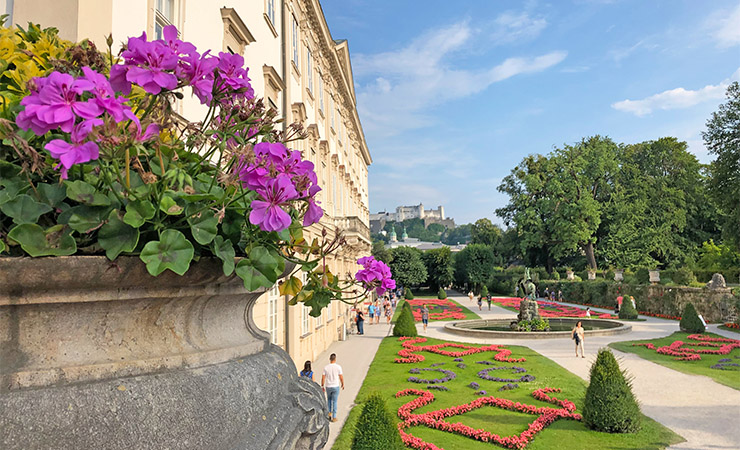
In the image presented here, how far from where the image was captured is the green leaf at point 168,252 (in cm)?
122

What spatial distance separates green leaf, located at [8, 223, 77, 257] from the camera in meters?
1.19

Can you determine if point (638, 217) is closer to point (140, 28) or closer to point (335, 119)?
point (335, 119)

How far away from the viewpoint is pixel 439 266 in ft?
211

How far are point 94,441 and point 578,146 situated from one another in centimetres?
5445

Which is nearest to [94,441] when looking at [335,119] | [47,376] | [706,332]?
[47,376]

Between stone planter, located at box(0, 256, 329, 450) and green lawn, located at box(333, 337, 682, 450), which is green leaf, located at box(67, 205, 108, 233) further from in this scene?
green lawn, located at box(333, 337, 682, 450)

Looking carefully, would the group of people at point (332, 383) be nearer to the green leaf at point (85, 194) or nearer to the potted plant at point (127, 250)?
the potted plant at point (127, 250)

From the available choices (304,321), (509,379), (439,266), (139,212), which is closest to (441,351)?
(509,379)

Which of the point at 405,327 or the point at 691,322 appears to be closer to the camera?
the point at 691,322

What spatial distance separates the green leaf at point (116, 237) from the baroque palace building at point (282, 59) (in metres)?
0.63

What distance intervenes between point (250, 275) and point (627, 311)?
32.9 m

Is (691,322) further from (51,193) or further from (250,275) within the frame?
(51,193)

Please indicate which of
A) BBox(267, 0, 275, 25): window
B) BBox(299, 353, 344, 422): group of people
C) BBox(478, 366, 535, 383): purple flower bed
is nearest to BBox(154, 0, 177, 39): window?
BBox(267, 0, 275, 25): window

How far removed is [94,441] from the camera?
1278 mm
